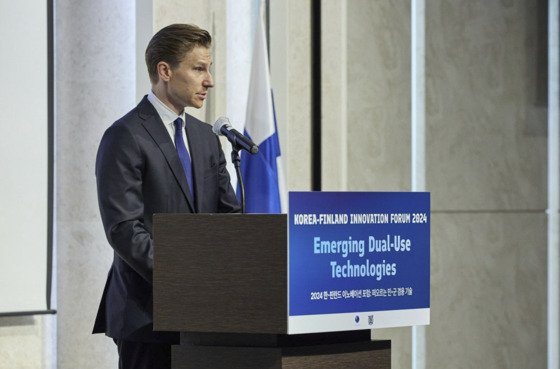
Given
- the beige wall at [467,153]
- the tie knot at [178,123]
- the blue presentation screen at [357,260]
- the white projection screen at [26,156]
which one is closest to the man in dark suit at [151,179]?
the tie knot at [178,123]

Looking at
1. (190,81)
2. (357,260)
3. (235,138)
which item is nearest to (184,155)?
(190,81)

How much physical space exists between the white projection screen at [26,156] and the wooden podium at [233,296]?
2223 millimetres

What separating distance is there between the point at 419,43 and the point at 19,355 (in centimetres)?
304

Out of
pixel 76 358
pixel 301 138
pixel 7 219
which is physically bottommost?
pixel 76 358

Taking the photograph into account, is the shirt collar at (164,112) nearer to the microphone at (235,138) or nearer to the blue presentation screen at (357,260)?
the microphone at (235,138)

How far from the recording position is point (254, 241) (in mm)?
2256

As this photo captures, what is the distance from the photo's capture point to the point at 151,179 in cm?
290

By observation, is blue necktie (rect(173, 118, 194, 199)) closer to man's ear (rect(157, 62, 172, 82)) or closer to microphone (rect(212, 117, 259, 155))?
man's ear (rect(157, 62, 172, 82))

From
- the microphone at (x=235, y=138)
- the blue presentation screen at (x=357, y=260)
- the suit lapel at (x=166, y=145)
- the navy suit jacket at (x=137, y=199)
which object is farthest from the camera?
the suit lapel at (x=166, y=145)

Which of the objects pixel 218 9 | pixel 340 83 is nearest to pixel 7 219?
pixel 218 9

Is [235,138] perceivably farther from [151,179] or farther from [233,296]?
[233,296]

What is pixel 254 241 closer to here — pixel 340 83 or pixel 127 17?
pixel 127 17

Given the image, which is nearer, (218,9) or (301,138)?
(218,9)

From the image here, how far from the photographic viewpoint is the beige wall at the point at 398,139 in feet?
15.2
